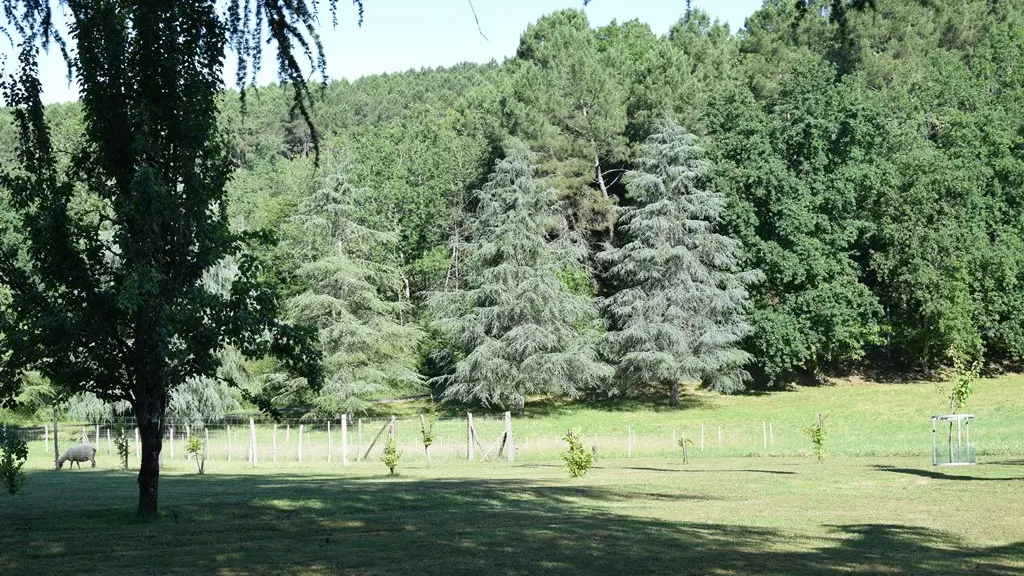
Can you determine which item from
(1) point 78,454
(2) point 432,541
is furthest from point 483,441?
(2) point 432,541

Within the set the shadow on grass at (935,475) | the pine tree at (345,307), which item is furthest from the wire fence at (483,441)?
the shadow on grass at (935,475)

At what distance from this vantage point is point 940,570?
11.1 metres

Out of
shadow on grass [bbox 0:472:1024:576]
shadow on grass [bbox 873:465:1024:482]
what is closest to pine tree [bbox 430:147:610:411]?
shadow on grass [bbox 873:465:1024:482]

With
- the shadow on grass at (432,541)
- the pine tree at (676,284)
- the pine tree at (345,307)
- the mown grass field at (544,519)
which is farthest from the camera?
the pine tree at (676,284)

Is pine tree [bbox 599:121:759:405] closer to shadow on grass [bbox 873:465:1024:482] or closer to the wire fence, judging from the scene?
the wire fence

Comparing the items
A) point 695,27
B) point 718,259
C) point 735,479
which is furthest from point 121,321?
point 695,27

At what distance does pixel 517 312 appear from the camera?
4997 centimetres

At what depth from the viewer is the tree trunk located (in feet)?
49.6

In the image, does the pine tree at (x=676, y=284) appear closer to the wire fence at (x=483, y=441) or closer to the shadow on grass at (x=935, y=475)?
the wire fence at (x=483, y=441)

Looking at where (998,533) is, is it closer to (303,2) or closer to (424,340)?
(303,2)

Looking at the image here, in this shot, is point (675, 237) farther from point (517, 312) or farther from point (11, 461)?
point (11, 461)

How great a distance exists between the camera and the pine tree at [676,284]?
50844mm

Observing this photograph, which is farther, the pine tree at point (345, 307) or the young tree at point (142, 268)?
the pine tree at point (345, 307)

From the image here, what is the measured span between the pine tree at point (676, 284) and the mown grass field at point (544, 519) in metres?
16.2
